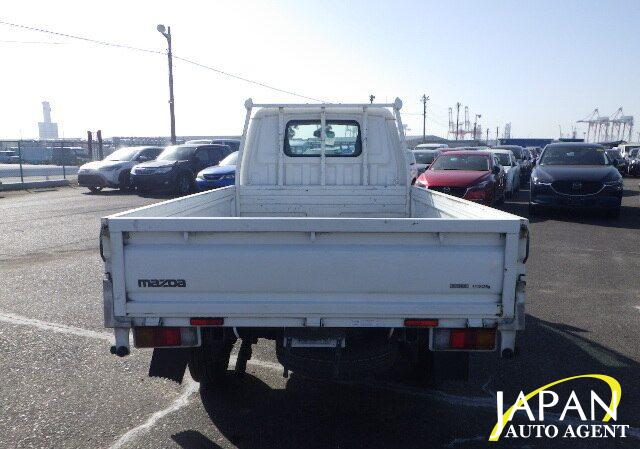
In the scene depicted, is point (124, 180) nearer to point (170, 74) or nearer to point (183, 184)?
point (183, 184)

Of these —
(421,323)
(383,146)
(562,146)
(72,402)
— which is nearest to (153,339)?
(72,402)

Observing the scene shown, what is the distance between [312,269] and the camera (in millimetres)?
3322

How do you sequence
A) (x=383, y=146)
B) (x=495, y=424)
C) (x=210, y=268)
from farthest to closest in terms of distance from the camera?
(x=383, y=146)
(x=495, y=424)
(x=210, y=268)

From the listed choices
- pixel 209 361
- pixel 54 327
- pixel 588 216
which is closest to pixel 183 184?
pixel 588 216

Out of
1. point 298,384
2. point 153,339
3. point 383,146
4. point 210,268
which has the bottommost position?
point 298,384

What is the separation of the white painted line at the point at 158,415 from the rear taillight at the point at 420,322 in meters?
1.98

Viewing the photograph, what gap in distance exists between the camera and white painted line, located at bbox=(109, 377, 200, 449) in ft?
12.3

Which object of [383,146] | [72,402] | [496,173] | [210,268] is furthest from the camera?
[496,173]

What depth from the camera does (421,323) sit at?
3.37 meters

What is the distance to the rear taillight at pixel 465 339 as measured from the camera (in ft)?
11.3

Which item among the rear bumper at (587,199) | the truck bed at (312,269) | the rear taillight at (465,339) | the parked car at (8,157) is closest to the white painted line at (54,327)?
the truck bed at (312,269)

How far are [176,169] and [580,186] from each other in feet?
42.4

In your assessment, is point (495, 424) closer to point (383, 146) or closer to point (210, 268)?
point (210, 268)

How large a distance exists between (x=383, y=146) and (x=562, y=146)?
34.3ft
